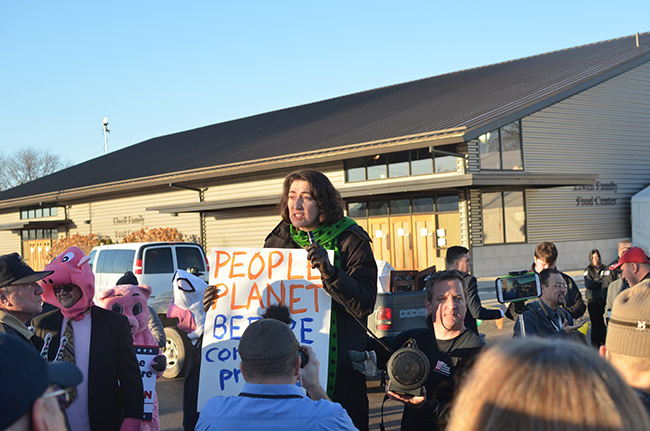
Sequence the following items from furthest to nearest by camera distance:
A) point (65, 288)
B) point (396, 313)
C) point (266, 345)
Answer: point (396, 313) < point (65, 288) < point (266, 345)

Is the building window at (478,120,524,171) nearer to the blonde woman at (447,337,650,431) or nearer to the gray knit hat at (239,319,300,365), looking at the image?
the gray knit hat at (239,319,300,365)

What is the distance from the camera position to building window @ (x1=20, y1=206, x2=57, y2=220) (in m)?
39.9

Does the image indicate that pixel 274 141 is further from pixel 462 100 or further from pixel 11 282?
pixel 11 282

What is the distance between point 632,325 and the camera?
2119 millimetres

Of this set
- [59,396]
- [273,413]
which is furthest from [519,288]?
[59,396]

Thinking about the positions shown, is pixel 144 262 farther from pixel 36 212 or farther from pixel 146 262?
pixel 36 212

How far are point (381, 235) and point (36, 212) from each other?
25472 mm

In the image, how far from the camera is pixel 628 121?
27906 millimetres

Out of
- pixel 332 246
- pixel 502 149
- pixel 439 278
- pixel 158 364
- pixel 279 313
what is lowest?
pixel 158 364

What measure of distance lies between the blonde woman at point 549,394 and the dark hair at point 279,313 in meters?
2.32

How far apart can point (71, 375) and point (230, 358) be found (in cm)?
219

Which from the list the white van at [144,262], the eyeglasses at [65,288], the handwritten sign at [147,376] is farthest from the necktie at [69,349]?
the white van at [144,262]

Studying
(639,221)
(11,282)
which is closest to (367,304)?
(11,282)

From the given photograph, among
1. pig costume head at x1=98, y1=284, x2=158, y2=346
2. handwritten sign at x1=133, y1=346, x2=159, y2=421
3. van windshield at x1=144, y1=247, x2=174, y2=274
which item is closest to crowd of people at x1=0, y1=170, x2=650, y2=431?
handwritten sign at x1=133, y1=346, x2=159, y2=421
